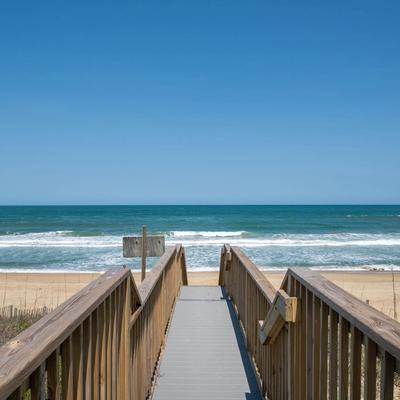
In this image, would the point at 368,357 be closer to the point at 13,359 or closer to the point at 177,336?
the point at 13,359

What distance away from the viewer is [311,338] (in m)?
2.48

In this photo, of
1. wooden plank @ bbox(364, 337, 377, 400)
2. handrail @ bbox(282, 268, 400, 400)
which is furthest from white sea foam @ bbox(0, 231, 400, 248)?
wooden plank @ bbox(364, 337, 377, 400)

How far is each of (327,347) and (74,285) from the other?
15.6 metres

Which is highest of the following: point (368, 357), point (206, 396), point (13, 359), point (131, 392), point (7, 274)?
point (13, 359)

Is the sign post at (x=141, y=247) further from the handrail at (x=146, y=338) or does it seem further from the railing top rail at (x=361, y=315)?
the railing top rail at (x=361, y=315)

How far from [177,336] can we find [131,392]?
2.83m

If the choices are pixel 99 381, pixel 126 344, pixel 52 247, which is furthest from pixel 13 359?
pixel 52 247

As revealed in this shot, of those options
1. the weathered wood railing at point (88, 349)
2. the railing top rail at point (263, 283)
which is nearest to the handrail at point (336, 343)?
the railing top rail at point (263, 283)

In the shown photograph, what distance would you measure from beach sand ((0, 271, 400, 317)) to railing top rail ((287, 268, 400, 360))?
471 inches

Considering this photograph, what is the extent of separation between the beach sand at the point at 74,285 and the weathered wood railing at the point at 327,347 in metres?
11.1

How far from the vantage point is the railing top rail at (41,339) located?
46.5 inches

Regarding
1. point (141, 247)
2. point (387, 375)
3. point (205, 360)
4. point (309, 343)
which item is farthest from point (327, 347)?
point (141, 247)

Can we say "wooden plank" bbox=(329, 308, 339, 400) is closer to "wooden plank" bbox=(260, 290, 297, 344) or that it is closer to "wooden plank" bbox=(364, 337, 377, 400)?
"wooden plank" bbox=(364, 337, 377, 400)

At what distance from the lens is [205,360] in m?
5.00
